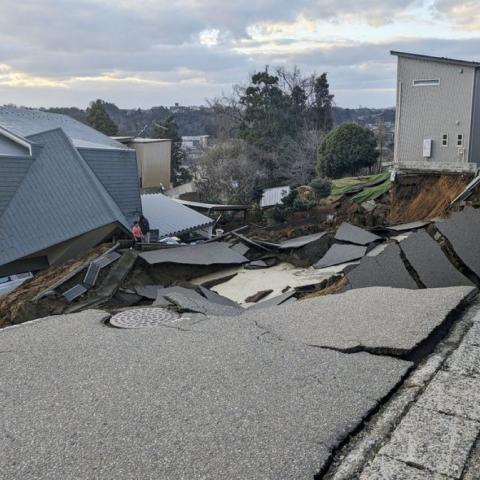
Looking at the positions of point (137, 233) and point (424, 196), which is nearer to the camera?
point (137, 233)

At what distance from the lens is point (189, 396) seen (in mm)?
4535

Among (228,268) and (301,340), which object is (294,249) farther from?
(301,340)

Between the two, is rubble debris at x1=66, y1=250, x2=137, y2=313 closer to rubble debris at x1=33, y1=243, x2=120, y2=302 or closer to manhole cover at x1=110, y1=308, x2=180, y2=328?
rubble debris at x1=33, y1=243, x2=120, y2=302

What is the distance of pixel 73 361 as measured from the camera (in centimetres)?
545

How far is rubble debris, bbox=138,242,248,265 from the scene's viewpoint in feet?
44.1

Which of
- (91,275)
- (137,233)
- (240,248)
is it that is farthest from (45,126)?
(91,275)

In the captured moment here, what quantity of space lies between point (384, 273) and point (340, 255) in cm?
615

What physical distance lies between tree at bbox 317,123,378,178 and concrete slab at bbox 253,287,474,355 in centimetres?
2692

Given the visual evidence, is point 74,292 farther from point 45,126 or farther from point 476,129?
point 476,129

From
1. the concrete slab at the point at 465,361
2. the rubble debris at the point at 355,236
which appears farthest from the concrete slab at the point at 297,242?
the concrete slab at the point at 465,361

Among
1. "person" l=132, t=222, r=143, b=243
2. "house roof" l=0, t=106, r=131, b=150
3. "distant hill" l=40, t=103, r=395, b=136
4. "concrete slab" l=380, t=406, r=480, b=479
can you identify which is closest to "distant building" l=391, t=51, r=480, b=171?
"person" l=132, t=222, r=143, b=243

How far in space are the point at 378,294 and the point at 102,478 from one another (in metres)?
A: 4.77

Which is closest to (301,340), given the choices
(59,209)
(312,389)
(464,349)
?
(312,389)

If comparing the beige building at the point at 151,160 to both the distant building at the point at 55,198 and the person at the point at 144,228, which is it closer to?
the distant building at the point at 55,198
